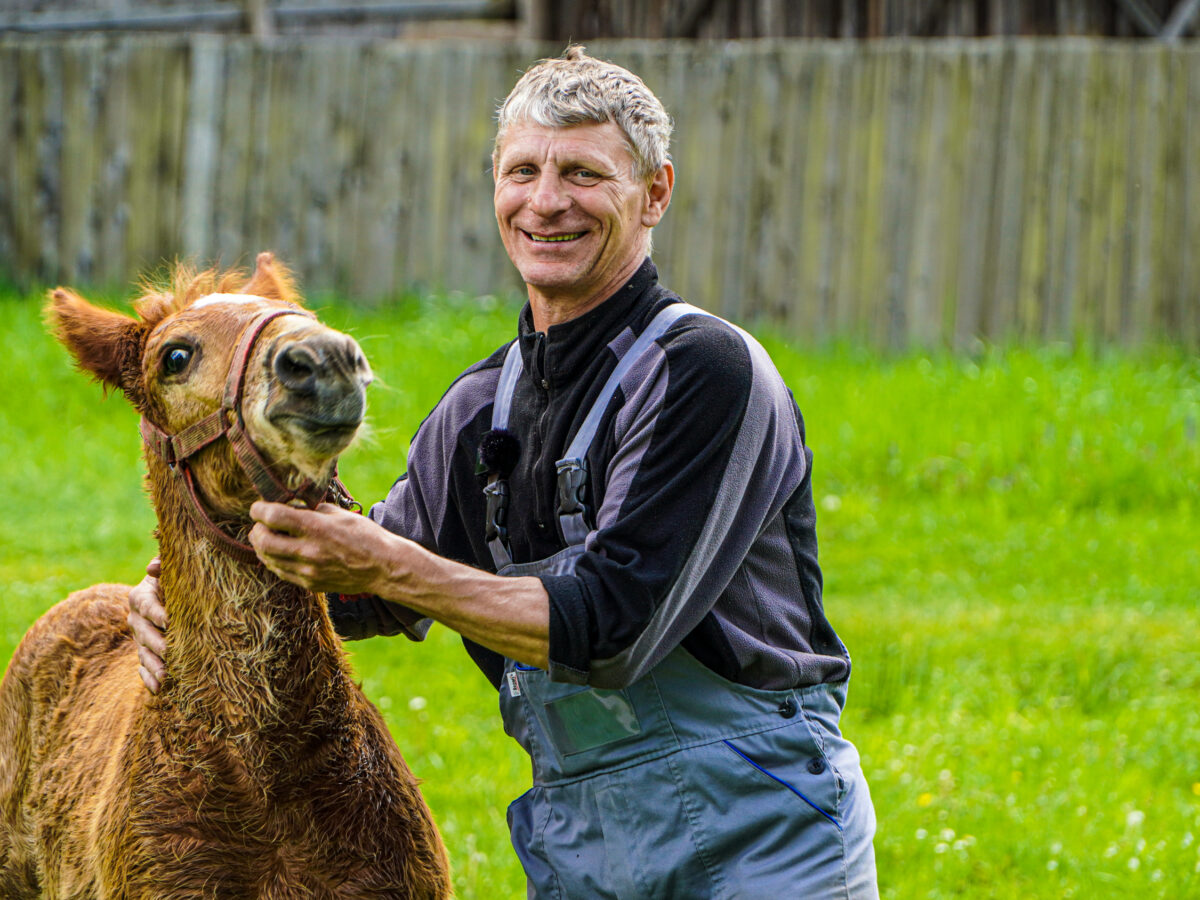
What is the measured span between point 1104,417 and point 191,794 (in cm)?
739

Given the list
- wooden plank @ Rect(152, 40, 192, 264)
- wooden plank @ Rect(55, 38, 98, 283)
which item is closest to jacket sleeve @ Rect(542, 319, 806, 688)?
wooden plank @ Rect(152, 40, 192, 264)

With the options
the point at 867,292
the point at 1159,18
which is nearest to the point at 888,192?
the point at 867,292

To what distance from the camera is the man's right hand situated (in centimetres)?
322

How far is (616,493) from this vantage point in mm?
3020

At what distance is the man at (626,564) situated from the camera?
291 centimetres

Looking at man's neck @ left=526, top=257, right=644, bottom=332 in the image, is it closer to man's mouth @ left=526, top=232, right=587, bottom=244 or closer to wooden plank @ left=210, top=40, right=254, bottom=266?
man's mouth @ left=526, top=232, right=587, bottom=244

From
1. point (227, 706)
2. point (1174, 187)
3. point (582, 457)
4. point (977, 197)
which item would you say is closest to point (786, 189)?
point (977, 197)

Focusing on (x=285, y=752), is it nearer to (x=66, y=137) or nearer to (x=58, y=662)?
(x=58, y=662)

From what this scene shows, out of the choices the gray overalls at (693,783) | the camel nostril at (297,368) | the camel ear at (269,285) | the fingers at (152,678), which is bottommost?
the gray overalls at (693,783)

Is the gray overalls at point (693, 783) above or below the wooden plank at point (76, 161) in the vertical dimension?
below

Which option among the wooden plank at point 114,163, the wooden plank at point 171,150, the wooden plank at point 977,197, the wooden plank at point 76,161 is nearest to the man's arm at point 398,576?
the wooden plank at point 977,197

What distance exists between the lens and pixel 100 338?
10.5 ft

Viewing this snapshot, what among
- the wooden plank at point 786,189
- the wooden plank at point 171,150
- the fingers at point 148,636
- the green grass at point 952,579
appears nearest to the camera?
the fingers at point 148,636

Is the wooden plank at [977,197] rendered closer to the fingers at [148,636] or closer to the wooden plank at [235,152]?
the wooden plank at [235,152]
